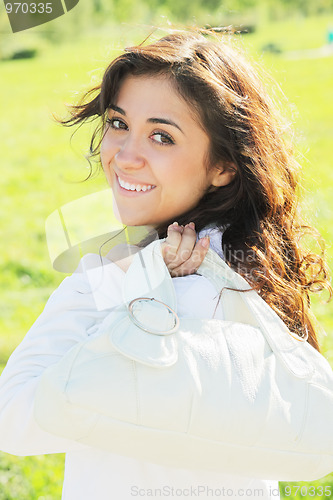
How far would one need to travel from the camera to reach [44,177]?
666 cm

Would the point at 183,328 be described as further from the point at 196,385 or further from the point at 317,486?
the point at 317,486

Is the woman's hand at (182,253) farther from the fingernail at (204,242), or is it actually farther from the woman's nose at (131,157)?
the woman's nose at (131,157)

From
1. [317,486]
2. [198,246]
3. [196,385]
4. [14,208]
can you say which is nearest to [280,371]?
[196,385]

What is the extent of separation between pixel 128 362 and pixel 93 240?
1.66 feet

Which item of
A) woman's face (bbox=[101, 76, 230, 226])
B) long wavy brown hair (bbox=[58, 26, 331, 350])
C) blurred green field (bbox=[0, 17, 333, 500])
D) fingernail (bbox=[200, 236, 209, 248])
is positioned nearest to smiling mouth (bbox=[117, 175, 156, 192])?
woman's face (bbox=[101, 76, 230, 226])

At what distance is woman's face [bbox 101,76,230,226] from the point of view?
1.38 m

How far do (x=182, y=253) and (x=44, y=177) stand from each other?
5629 millimetres

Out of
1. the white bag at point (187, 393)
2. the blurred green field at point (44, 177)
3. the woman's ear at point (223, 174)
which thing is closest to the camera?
the white bag at point (187, 393)

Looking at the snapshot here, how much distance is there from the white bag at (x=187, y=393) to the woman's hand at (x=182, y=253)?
7cm

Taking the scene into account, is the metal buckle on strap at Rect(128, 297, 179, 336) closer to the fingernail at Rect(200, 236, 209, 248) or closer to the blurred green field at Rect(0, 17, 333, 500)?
the fingernail at Rect(200, 236, 209, 248)

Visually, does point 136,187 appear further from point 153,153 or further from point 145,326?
point 145,326

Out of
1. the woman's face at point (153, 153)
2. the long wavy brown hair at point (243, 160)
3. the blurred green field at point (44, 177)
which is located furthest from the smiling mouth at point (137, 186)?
the blurred green field at point (44, 177)

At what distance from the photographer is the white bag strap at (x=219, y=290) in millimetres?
1120

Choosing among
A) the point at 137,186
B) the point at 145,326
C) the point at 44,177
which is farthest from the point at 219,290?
the point at 44,177
